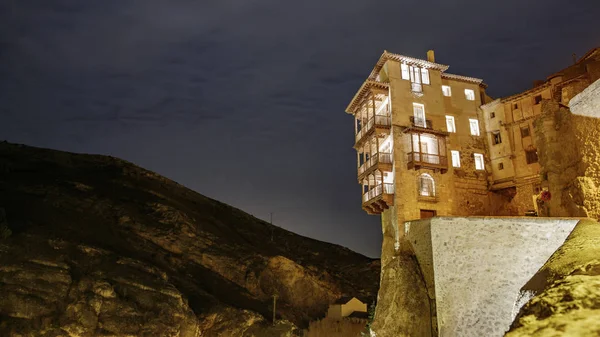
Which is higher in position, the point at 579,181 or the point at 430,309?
the point at 579,181

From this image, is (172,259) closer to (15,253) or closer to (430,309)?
(15,253)

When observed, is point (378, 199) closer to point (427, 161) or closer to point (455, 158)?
point (427, 161)

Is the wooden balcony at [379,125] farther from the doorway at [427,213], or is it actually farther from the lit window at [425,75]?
the doorway at [427,213]

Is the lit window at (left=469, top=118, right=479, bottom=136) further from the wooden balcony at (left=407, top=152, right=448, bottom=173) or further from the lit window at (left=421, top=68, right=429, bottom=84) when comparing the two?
the lit window at (left=421, top=68, right=429, bottom=84)

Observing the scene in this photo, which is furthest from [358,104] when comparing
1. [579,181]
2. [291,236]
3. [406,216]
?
[291,236]

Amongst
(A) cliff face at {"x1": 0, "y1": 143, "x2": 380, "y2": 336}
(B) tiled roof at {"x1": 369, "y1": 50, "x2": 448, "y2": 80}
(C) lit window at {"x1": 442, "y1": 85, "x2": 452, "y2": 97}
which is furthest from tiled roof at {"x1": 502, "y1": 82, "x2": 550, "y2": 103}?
(A) cliff face at {"x1": 0, "y1": 143, "x2": 380, "y2": 336}

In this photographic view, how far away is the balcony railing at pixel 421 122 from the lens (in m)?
31.8

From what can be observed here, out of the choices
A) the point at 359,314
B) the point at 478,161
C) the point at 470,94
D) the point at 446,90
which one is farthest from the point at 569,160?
the point at 359,314

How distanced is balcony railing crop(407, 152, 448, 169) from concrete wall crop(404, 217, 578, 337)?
31.4 feet

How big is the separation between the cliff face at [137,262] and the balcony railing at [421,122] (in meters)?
24.7

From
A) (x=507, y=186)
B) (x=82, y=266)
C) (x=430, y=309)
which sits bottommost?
(x=430, y=309)

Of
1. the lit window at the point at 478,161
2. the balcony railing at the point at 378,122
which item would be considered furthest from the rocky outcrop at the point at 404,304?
the lit window at the point at 478,161

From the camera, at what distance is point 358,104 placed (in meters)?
35.1

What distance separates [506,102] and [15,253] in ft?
140
